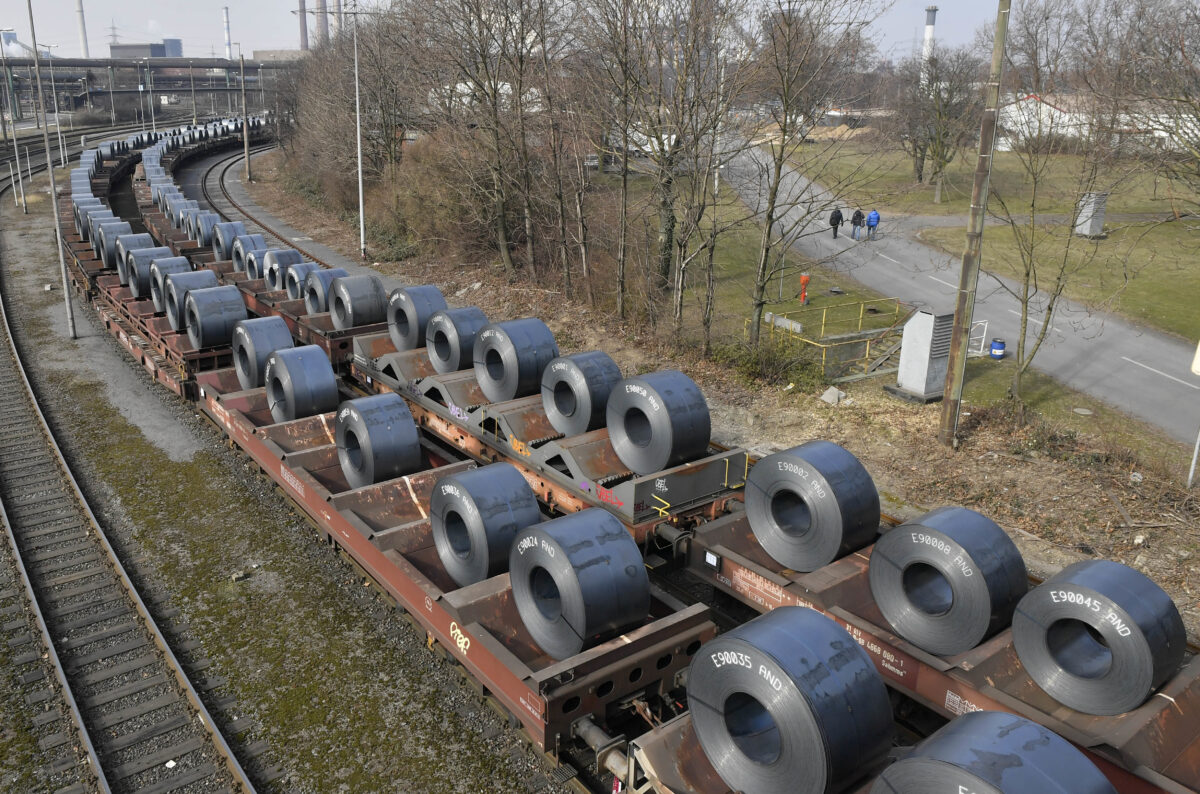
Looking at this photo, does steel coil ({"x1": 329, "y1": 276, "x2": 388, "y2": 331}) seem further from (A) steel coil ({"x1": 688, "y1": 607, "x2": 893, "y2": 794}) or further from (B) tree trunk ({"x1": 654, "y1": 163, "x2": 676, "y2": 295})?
(A) steel coil ({"x1": 688, "y1": 607, "x2": 893, "y2": 794})

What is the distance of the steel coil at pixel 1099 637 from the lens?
748 cm

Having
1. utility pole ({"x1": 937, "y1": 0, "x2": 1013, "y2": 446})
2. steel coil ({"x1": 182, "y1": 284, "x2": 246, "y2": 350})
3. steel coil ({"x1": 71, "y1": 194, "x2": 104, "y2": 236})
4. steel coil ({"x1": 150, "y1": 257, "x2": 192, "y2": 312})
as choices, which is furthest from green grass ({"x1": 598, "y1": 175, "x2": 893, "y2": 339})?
steel coil ({"x1": 71, "y1": 194, "x2": 104, "y2": 236})

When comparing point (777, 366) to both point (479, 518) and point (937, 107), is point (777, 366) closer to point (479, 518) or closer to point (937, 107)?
point (479, 518)

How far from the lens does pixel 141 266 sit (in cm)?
2289

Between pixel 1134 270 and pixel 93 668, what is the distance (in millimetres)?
30280

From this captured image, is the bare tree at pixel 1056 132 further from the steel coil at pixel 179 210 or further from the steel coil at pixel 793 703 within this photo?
the steel coil at pixel 179 210

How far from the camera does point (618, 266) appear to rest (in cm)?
2402

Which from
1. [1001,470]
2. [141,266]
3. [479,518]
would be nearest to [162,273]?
[141,266]

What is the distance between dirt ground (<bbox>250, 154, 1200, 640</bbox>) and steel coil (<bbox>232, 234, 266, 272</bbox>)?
12379mm

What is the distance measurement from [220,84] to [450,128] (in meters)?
Answer: 162

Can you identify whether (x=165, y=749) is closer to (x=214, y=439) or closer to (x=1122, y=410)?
(x=214, y=439)

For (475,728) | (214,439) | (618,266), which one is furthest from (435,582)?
(618,266)

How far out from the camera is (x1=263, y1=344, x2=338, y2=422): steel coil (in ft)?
48.0

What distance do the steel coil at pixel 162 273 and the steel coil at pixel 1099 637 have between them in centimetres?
1988
